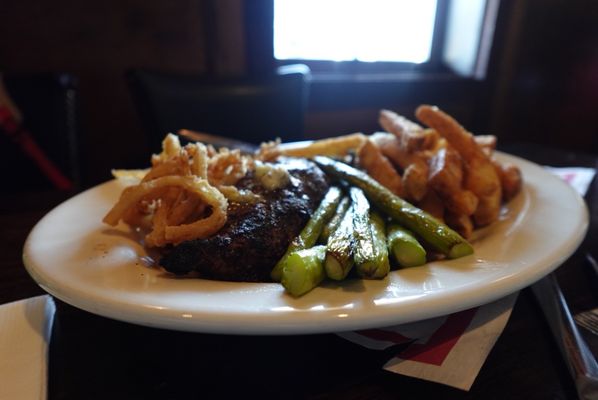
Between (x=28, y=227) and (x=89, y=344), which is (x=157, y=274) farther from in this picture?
(x=28, y=227)

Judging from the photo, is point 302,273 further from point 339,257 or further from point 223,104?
point 223,104

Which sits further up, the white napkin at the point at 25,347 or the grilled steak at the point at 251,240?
the grilled steak at the point at 251,240

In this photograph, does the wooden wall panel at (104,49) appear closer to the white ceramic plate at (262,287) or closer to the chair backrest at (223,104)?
the chair backrest at (223,104)

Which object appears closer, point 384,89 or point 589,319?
point 589,319

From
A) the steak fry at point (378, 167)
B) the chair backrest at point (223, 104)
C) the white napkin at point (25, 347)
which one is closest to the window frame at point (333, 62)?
the chair backrest at point (223, 104)

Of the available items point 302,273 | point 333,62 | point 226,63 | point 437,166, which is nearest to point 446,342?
point 302,273
